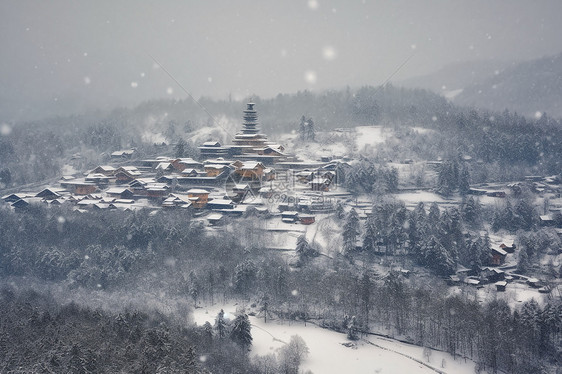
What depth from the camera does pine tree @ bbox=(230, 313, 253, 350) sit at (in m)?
28.5

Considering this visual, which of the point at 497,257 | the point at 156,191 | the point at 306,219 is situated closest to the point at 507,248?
the point at 497,257

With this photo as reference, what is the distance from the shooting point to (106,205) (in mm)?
46219

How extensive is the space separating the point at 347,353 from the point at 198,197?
2236 centimetres

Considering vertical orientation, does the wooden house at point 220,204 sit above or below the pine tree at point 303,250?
above

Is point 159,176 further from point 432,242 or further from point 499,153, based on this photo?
point 499,153

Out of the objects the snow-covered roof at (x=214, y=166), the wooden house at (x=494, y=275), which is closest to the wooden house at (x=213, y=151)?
the snow-covered roof at (x=214, y=166)

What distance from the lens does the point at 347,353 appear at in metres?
28.8

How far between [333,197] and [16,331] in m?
32.3

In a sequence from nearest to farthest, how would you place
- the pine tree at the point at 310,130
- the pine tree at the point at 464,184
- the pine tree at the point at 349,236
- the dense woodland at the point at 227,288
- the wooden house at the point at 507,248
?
the dense woodland at the point at 227,288 < the pine tree at the point at 349,236 < the wooden house at the point at 507,248 < the pine tree at the point at 464,184 < the pine tree at the point at 310,130

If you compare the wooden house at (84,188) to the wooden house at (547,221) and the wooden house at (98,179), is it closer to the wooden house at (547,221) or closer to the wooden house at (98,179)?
the wooden house at (98,179)

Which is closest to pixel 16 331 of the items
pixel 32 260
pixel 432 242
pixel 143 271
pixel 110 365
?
pixel 110 365

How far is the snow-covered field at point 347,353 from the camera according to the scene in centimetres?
2719

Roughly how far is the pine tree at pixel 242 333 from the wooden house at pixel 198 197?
60.2 ft

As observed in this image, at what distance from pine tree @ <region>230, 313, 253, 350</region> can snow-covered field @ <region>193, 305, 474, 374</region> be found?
0.68 meters
